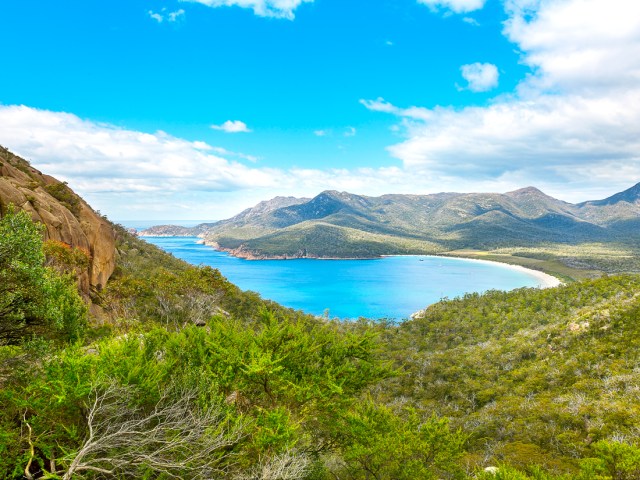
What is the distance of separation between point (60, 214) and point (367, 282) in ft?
365

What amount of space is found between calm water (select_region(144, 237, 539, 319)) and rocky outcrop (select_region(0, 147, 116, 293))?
62.5 meters

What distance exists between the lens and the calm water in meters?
98.0

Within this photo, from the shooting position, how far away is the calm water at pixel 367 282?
9800 centimetres

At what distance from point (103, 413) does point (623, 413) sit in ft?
80.7

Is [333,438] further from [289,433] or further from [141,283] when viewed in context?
[141,283]

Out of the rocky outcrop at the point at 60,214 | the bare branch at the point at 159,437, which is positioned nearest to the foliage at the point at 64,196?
the rocky outcrop at the point at 60,214

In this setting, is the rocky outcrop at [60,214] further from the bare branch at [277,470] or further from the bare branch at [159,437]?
the bare branch at [277,470]

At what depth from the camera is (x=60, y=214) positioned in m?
27.1

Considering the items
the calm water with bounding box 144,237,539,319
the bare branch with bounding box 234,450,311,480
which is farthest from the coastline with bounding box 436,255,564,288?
the bare branch with bounding box 234,450,311,480

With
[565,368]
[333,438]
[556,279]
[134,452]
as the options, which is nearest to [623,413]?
[565,368]

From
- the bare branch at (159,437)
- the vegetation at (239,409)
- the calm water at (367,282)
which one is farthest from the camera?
the calm water at (367,282)

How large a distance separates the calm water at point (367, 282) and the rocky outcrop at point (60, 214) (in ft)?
205

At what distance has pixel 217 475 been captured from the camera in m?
9.81

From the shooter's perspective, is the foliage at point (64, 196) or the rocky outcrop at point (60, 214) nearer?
the rocky outcrop at point (60, 214)
